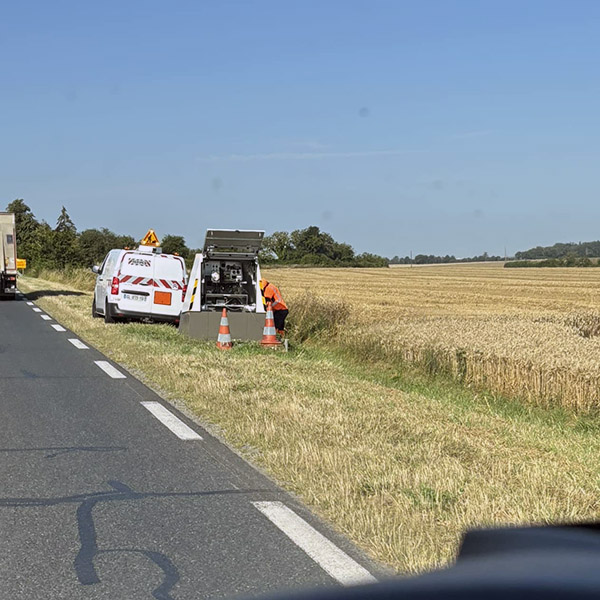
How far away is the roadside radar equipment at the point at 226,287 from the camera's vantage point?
1512cm

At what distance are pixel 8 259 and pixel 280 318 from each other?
52.5ft

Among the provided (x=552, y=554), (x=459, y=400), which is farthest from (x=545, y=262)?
(x=552, y=554)

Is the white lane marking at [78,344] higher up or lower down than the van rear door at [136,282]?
lower down

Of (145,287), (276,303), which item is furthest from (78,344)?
(145,287)

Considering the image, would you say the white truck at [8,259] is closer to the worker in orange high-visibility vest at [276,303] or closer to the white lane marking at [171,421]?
the worker in orange high-visibility vest at [276,303]

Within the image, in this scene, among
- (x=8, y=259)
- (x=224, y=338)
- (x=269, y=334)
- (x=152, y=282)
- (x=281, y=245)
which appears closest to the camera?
(x=224, y=338)

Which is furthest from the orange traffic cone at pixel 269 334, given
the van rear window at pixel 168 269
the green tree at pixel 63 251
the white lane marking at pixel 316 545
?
the green tree at pixel 63 251

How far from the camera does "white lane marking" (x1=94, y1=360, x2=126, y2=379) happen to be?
37.1 feet

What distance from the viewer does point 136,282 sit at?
19.5m

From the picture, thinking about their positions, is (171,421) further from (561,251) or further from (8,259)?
(561,251)

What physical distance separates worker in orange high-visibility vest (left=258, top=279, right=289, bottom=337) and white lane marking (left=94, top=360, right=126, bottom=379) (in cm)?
374

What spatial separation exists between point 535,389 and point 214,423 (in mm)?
3732

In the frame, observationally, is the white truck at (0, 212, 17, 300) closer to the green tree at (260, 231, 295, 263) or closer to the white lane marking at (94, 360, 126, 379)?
the white lane marking at (94, 360, 126, 379)

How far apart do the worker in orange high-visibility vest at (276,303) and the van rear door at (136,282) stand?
4.37m
